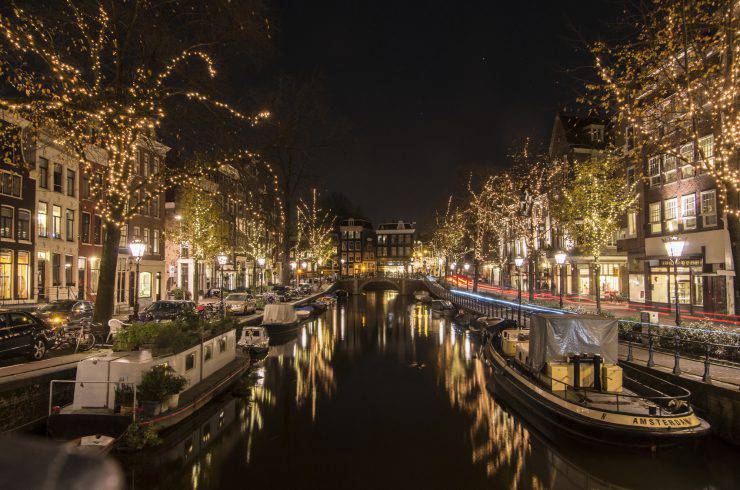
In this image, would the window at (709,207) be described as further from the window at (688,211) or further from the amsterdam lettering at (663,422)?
the amsterdam lettering at (663,422)

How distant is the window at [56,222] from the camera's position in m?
36.4

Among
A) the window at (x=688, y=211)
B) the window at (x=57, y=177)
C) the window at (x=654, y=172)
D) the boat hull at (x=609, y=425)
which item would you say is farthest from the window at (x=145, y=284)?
Result: the window at (x=688, y=211)

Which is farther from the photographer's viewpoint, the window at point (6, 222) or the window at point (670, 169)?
the window at point (670, 169)

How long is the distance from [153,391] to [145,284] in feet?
131

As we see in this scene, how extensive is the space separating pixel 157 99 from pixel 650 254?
37.0 meters

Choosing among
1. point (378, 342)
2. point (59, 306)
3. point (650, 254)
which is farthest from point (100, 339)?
point (650, 254)

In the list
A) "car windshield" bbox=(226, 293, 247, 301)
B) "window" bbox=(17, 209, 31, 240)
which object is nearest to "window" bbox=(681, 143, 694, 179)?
"car windshield" bbox=(226, 293, 247, 301)

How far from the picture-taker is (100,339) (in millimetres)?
19391

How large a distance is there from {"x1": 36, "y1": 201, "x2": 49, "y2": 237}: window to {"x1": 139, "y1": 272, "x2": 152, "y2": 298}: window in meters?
13.8

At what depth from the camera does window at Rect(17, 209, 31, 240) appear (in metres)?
33.2

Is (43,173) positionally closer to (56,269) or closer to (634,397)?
(56,269)

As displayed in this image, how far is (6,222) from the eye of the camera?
32.1 m

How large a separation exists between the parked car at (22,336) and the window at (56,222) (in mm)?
22288

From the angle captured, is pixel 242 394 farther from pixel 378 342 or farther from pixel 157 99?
pixel 378 342
